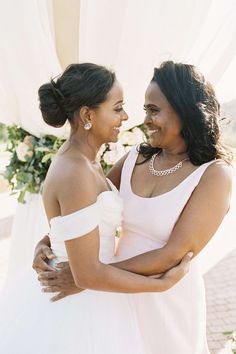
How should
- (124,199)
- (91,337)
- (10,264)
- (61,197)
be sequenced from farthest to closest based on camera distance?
(10,264) < (124,199) < (91,337) < (61,197)

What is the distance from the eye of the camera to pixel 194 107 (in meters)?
1.68

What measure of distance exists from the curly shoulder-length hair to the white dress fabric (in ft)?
1.30

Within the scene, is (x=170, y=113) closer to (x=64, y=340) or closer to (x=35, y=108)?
(x=64, y=340)

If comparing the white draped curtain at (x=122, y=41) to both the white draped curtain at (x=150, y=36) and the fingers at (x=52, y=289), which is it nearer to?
the white draped curtain at (x=150, y=36)

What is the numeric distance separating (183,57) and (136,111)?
0.45 meters

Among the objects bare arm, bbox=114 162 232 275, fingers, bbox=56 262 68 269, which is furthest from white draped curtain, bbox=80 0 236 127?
fingers, bbox=56 262 68 269

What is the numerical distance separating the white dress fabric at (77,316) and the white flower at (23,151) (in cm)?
127

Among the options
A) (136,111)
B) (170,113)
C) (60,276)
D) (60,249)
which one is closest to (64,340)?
(60,276)

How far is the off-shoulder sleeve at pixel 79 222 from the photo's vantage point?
1.44 meters

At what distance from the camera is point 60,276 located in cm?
163

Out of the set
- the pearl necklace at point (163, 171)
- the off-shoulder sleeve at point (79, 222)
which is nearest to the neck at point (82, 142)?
the off-shoulder sleeve at point (79, 222)

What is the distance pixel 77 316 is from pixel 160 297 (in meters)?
0.39

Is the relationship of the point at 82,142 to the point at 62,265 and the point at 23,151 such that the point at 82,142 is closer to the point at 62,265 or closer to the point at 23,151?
the point at 62,265

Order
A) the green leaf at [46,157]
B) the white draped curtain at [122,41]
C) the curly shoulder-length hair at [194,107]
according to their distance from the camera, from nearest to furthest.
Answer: the curly shoulder-length hair at [194,107] < the white draped curtain at [122,41] < the green leaf at [46,157]
